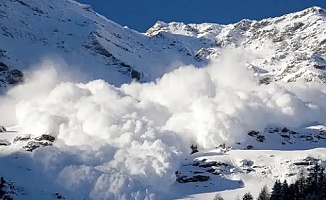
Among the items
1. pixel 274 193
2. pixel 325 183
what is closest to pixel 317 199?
pixel 325 183

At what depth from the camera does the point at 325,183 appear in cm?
17300

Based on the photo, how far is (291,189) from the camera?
19888cm

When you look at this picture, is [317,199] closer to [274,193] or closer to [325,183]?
[325,183]

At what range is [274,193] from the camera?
18838 centimetres

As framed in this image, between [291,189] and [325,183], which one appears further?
[291,189]

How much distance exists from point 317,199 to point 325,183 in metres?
6.51

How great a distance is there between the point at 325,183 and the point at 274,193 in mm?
18314

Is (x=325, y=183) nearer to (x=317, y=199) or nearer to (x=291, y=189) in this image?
(x=317, y=199)

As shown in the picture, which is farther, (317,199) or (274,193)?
(274,193)

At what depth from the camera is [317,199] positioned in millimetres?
167875

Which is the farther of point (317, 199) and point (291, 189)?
point (291, 189)

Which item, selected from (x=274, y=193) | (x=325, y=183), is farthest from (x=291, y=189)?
(x=325, y=183)

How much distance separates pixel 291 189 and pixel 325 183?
1041 inches
